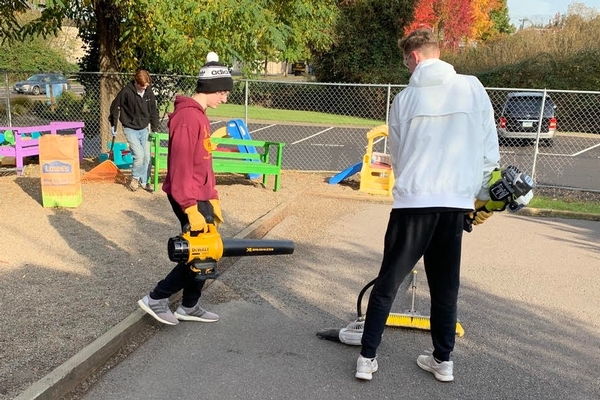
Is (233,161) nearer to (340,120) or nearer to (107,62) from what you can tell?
(107,62)

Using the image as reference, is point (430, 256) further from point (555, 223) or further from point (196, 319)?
point (555, 223)

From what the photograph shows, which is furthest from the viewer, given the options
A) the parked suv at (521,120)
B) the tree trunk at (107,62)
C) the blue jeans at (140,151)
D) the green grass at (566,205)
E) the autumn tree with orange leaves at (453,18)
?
the autumn tree with orange leaves at (453,18)

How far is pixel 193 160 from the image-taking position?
3648 millimetres

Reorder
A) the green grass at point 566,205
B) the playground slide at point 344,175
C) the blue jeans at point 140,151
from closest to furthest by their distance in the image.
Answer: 1. the blue jeans at point 140,151
2. the green grass at point 566,205
3. the playground slide at point 344,175

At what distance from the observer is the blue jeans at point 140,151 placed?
8.41m

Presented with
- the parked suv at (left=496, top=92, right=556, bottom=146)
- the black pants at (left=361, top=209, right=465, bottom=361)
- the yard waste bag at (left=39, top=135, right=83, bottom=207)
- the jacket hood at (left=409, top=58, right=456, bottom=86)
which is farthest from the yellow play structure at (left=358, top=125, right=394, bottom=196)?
the parked suv at (left=496, top=92, right=556, bottom=146)

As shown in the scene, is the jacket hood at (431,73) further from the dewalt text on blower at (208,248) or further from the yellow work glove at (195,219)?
the yellow work glove at (195,219)

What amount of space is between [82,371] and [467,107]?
2.72 meters

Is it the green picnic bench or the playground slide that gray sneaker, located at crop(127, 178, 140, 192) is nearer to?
the green picnic bench

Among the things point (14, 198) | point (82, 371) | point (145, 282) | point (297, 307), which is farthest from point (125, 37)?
point (82, 371)

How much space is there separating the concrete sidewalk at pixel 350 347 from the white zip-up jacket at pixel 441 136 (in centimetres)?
125

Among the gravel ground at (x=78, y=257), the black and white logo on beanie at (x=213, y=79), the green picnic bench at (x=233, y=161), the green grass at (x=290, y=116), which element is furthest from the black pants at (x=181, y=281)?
the green grass at (x=290, y=116)

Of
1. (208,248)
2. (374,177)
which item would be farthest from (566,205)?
(208,248)

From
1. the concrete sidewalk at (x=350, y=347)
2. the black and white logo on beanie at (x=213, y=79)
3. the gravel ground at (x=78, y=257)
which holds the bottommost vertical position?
the concrete sidewalk at (x=350, y=347)
